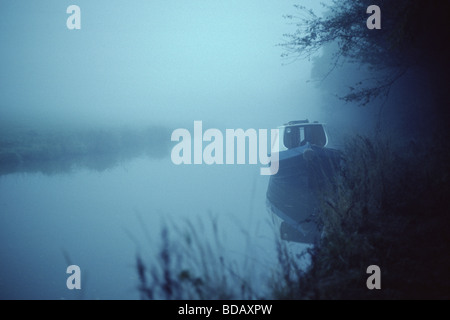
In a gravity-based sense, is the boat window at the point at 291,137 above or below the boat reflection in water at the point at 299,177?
above

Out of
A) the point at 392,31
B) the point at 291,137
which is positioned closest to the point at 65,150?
the point at 291,137

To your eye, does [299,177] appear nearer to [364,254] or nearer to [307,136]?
[307,136]

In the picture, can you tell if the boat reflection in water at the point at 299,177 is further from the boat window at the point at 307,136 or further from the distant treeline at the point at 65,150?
the distant treeline at the point at 65,150

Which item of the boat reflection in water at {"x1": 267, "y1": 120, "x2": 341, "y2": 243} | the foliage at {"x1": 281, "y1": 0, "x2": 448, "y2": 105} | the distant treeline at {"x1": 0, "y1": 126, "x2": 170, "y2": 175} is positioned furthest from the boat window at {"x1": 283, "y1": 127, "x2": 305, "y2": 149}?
the distant treeline at {"x1": 0, "y1": 126, "x2": 170, "y2": 175}

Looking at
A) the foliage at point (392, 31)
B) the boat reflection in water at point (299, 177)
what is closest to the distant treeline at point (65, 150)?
the boat reflection in water at point (299, 177)

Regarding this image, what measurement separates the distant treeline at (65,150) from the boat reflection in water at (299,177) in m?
10.6

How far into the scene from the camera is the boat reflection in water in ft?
22.0

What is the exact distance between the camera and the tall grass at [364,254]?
2.01 meters

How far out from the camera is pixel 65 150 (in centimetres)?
1683

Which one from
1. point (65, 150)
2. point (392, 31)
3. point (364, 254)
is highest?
point (392, 31)

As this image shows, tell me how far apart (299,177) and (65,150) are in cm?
1619

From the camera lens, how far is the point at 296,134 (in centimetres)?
883
